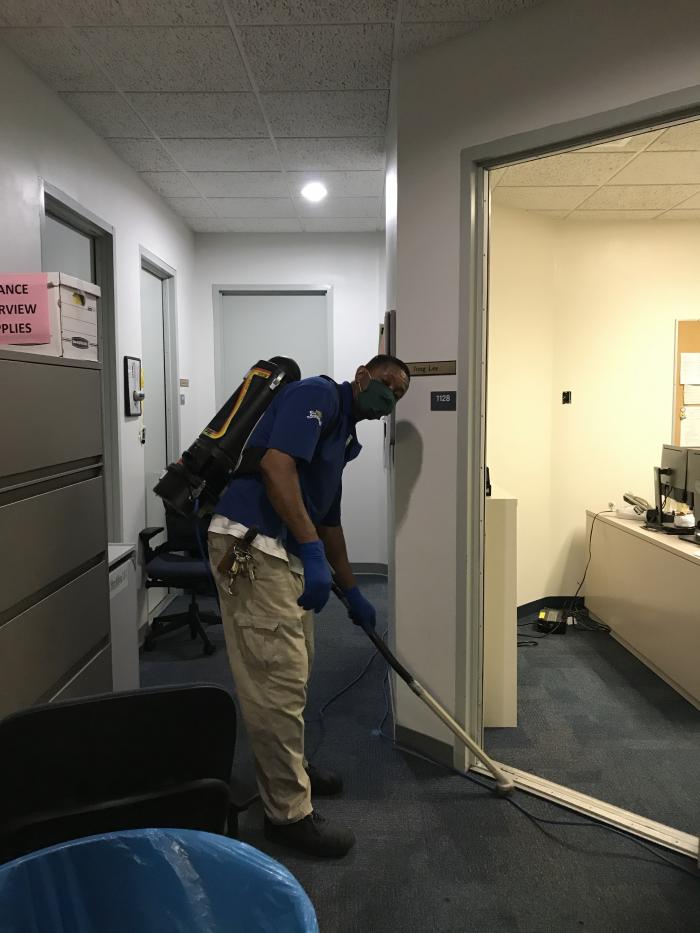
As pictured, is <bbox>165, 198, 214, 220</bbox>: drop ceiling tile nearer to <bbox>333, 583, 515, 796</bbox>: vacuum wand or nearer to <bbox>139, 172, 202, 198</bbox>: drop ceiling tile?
<bbox>139, 172, 202, 198</bbox>: drop ceiling tile

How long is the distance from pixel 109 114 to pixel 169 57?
619mm

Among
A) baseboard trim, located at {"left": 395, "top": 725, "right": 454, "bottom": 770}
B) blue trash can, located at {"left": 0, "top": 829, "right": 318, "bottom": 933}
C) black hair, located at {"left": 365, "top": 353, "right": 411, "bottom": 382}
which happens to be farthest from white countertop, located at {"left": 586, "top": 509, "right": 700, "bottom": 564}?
blue trash can, located at {"left": 0, "top": 829, "right": 318, "bottom": 933}

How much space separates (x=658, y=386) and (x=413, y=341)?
2454mm

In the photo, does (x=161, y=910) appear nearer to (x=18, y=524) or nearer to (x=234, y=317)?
(x=18, y=524)

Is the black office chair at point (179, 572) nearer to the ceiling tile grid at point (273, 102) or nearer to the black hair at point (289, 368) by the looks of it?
the black hair at point (289, 368)

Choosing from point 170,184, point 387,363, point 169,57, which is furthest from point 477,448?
point 170,184

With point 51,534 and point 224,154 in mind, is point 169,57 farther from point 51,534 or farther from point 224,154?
point 51,534

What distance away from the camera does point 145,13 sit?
2113 millimetres

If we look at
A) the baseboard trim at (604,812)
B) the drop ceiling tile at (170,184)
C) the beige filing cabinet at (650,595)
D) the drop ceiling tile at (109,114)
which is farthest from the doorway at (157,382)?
the beige filing cabinet at (650,595)

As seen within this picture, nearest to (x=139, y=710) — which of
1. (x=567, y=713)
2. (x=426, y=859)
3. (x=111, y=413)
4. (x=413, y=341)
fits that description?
(x=426, y=859)

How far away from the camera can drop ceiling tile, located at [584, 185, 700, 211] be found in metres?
3.40

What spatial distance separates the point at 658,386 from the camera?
4035 mm

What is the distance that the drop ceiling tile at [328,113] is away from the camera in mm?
2737

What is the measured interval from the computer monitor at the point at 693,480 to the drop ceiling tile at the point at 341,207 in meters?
2.46
